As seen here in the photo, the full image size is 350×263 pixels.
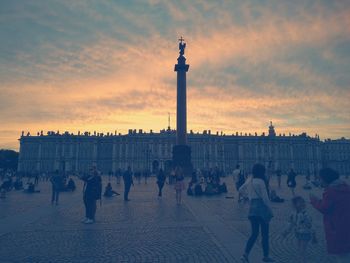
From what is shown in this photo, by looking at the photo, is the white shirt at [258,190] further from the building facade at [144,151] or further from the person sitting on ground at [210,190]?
the building facade at [144,151]

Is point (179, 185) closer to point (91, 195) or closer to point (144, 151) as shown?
point (91, 195)

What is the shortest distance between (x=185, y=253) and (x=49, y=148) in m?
120

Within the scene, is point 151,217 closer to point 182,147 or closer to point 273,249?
point 273,249

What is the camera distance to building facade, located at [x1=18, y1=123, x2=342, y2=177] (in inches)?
4658

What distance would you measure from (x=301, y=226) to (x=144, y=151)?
109442mm

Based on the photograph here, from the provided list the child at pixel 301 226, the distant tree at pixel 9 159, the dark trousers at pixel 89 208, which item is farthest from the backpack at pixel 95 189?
the distant tree at pixel 9 159

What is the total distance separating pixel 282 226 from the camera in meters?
10.7

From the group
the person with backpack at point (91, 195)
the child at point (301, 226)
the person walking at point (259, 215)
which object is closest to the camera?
the child at point (301, 226)

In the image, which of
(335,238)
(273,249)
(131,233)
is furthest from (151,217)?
(335,238)

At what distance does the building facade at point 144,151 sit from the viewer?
118312 mm

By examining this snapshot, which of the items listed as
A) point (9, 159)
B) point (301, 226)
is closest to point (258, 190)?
point (301, 226)

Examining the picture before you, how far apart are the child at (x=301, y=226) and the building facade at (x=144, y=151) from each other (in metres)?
109

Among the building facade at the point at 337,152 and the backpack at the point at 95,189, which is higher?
the building facade at the point at 337,152

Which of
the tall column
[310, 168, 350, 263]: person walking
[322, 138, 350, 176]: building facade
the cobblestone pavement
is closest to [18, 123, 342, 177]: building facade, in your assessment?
[322, 138, 350, 176]: building facade
